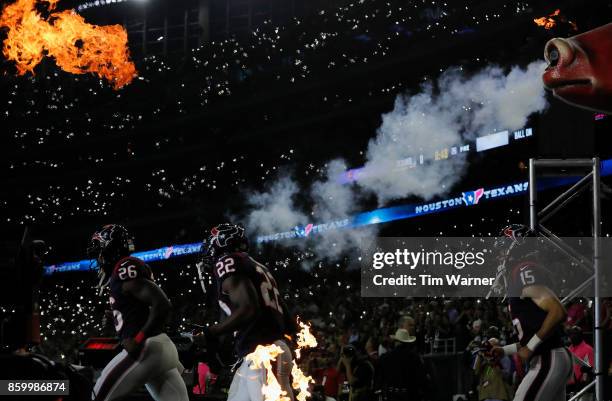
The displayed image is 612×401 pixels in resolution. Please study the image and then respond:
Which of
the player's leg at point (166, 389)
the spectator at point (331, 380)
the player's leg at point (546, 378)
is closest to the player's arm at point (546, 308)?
the player's leg at point (546, 378)

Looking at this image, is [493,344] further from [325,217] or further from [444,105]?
[325,217]

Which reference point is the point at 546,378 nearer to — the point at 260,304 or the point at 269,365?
the point at 269,365

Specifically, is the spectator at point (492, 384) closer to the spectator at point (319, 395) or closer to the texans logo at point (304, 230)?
the spectator at point (319, 395)

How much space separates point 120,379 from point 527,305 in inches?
124

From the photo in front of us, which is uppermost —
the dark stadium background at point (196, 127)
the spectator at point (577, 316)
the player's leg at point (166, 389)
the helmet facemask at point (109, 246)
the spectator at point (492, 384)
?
the dark stadium background at point (196, 127)

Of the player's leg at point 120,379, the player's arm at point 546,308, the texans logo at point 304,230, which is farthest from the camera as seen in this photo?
the texans logo at point 304,230

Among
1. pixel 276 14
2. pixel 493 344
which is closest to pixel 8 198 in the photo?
pixel 276 14

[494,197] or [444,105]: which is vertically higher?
[444,105]

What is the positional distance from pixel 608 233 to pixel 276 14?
21740mm

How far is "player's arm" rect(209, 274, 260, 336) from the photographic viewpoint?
6.31 metres

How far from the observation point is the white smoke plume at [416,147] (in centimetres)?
2327

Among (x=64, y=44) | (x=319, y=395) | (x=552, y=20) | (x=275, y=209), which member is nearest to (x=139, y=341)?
(x=319, y=395)

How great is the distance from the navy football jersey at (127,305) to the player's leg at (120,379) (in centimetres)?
24

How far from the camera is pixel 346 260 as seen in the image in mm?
26516
